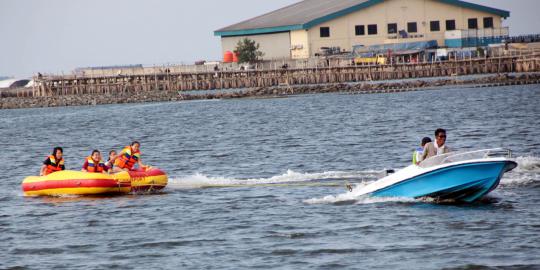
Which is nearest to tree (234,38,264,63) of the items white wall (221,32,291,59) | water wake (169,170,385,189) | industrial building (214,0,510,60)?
white wall (221,32,291,59)

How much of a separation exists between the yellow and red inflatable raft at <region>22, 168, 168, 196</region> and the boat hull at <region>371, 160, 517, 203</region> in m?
7.29

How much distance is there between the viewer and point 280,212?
25.4m

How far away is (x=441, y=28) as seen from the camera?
347 feet

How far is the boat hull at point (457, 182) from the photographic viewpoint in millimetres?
23875

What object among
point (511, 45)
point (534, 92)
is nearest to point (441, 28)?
point (511, 45)

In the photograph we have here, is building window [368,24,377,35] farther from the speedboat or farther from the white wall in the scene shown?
the speedboat

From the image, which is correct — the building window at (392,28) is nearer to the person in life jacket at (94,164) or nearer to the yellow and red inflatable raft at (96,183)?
the yellow and red inflatable raft at (96,183)

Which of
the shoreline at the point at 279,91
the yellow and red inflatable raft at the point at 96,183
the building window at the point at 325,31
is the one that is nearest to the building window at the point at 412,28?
the shoreline at the point at 279,91

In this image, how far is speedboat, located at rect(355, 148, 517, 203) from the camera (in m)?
23.8

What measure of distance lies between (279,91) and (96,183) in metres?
71.0

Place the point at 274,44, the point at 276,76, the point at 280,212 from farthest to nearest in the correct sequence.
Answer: the point at 274,44, the point at 276,76, the point at 280,212

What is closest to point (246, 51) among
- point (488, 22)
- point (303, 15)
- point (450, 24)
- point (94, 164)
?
point (303, 15)

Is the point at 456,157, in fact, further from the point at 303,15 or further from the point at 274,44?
the point at 303,15

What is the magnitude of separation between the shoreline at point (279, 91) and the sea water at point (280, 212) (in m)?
39.8
